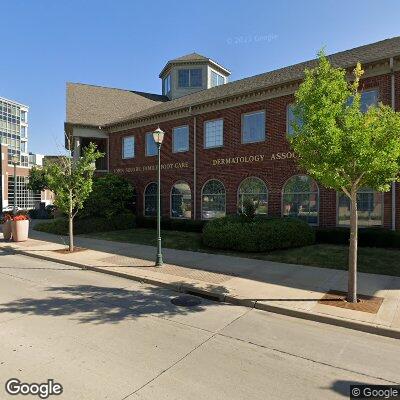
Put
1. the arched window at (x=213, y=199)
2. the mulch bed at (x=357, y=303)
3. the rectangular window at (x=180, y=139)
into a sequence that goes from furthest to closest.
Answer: the rectangular window at (x=180, y=139) → the arched window at (x=213, y=199) → the mulch bed at (x=357, y=303)

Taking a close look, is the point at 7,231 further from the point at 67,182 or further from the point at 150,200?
the point at 150,200

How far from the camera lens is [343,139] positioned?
22.6 feet

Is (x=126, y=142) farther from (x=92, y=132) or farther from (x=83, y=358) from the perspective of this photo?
(x=83, y=358)

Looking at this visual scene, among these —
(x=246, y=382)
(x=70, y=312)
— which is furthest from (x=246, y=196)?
(x=246, y=382)

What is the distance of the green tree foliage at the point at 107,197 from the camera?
68.2ft

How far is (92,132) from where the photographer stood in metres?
25.1

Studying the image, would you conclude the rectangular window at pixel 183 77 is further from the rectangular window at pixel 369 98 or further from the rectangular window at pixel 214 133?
the rectangular window at pixel 369 98

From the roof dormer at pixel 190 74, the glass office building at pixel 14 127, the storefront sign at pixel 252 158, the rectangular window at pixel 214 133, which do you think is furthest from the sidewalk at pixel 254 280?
the glass office building at pixel 14 127

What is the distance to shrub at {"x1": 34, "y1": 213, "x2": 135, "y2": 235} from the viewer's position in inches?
786

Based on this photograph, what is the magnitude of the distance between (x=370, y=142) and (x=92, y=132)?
73.4 feet

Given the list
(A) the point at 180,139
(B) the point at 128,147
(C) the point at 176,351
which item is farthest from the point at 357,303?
(B) the point at 128,147

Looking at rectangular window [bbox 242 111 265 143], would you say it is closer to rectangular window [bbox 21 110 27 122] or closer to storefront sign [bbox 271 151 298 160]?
storefront sign [bbox 271 151 298 160]

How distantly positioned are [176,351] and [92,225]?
16416 mm

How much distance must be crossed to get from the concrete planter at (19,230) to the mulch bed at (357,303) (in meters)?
15.5
